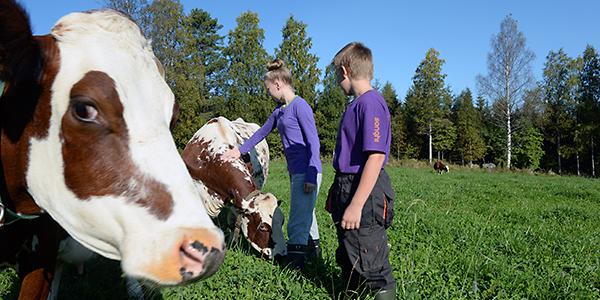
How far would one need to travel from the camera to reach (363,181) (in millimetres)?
2783

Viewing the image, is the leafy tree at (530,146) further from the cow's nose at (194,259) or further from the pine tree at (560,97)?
the cow's nose at (194,259)

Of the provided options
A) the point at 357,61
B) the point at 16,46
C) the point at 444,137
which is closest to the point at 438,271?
the point at 357,61

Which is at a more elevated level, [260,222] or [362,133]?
[362,133]

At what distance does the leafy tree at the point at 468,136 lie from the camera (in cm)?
4566

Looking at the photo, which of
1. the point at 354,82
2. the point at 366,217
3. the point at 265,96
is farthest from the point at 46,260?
the point at 265,96

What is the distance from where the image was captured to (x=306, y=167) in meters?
4.57

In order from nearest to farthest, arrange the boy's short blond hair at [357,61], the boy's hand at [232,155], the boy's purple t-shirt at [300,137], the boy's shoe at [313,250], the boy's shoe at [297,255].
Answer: the boy's short blond hair at [357,61] → the boy's shoe at [297,255] → the boy's purple t-shirt at [300,137] → the boy's shoe at [313,250] → the boy's hand at [232,155]

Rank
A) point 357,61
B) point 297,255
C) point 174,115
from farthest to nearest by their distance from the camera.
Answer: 1. point 297,255
2. point 357,61
3. point 174,115

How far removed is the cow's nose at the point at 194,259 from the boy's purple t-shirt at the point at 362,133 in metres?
1.59

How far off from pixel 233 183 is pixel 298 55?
26.5 m

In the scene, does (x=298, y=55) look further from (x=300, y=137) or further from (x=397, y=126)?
(x=300, y=137)

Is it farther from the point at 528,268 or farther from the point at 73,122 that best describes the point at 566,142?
the point at 73,122

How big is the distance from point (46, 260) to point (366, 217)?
1946 mm

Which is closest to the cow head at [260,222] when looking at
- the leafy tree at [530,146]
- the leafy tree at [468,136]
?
the leafy tree at [530,146]
